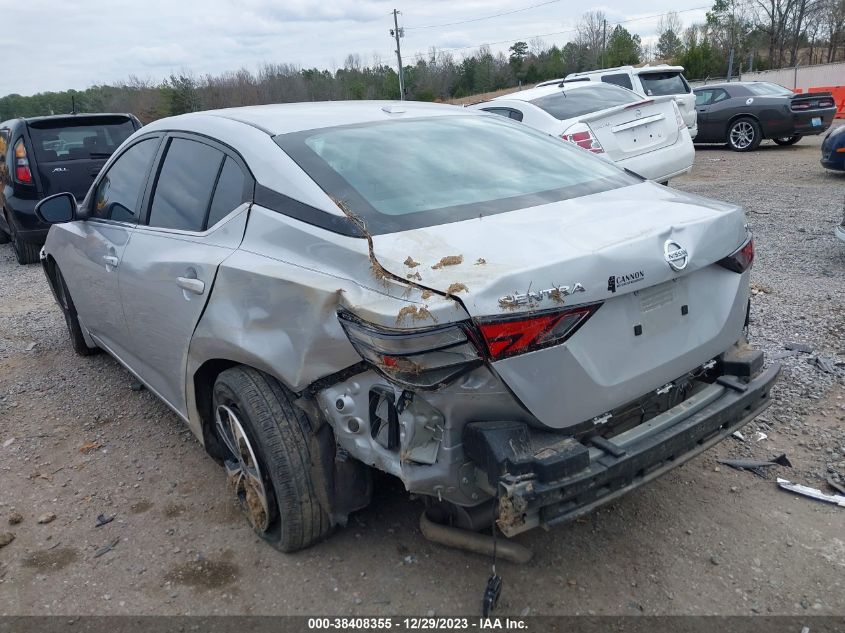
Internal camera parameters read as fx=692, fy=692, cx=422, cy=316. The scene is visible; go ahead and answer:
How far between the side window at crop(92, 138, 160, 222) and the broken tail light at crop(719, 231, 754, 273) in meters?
2.78

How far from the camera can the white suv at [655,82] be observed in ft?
41.5

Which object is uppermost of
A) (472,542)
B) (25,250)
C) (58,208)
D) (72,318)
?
(58,208)

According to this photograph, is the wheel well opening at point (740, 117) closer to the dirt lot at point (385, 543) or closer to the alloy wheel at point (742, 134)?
the alloy wheel at point (742, 134)

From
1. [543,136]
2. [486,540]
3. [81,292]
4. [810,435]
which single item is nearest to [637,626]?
[486,540]

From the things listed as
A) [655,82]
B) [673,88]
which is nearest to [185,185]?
[655,82]

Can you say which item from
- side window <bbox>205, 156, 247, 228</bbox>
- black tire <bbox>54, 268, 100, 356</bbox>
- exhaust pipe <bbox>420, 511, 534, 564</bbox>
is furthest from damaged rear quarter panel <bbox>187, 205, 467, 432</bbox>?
black tire <bbox>54, 268, 100, 356</bbox>

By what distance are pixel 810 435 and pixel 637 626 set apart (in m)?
1.68

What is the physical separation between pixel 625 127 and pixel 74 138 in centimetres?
682

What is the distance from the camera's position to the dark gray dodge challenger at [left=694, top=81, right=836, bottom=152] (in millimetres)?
13945

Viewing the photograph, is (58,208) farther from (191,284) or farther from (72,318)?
(191,284)

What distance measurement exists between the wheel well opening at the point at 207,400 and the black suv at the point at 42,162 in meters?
6.48

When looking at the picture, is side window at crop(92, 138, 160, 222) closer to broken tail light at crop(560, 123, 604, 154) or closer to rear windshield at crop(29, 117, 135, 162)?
broken tail light at crop(560, 123, 604, 154)

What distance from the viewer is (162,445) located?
3.86 m

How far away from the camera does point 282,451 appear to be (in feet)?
8.41
